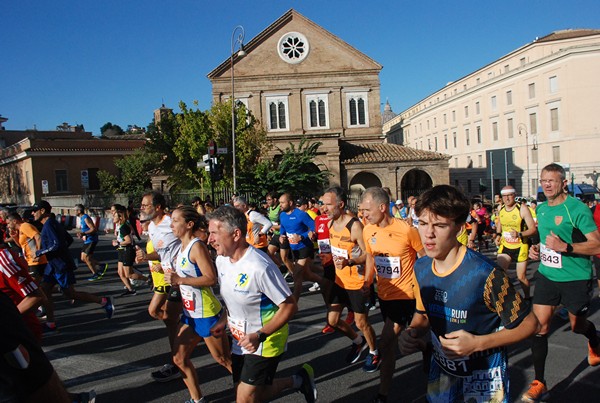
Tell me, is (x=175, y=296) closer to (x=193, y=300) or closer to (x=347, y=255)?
(x=193, y=300)

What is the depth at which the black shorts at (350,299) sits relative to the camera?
19.9 ft

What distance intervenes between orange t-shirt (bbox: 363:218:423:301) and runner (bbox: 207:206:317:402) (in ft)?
5.36

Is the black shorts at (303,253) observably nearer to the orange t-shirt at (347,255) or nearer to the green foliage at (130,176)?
the orange t-shirt at (347,255)

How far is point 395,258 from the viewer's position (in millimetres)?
5293

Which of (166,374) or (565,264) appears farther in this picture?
Result: (166,374)

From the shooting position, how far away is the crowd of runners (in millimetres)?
2734

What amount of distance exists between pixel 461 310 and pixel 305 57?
40.0 m

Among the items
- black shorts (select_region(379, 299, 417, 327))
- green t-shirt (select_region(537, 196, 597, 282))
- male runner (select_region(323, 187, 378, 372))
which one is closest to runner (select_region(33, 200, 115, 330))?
male runner (select_region(323, 187, 378, 372))

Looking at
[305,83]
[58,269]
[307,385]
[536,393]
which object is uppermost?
[305,83]

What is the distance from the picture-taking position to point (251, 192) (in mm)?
28453

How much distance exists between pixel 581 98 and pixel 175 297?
151ft

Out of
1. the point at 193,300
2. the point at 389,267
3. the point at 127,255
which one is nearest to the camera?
the point at 193,300

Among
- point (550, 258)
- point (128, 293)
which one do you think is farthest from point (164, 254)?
point (128, 293)

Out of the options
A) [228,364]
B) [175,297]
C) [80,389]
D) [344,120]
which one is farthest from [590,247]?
[344,120]
